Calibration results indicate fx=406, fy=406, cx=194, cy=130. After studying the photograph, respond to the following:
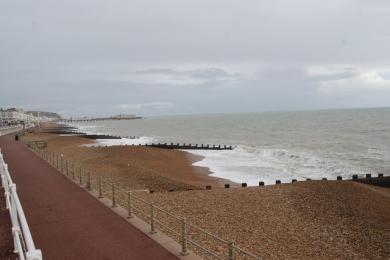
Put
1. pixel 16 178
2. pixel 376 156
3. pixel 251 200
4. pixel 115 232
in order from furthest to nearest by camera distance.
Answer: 1. pixel 376 156
2. pixel 16 178
3. pixel 251 200
4. pixel 115 232

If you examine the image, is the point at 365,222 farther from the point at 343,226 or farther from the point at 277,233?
the point at 277,233

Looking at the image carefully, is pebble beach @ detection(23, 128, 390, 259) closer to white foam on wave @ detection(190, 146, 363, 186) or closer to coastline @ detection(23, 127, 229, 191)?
coastline @ detection(23, 127, 229, 191)

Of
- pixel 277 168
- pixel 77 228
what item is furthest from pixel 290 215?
pixel 277 168

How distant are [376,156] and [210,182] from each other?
24333mm

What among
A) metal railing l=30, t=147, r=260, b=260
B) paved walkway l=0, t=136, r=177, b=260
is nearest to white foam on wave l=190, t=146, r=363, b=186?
metal railing l=30, t=147, r=260, b=260

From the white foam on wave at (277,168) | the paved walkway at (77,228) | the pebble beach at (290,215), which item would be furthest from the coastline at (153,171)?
the paved walkway at (77,228)

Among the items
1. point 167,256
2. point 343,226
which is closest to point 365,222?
point 343,226

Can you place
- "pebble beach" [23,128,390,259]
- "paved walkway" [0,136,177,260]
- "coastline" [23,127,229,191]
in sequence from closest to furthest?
"paved walkway" [0,136,177,260] < "pebble beach" [23,128,390,259] < "coastline" [23,127,229,191]

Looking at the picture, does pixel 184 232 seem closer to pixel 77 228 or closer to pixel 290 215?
pixel 77 228

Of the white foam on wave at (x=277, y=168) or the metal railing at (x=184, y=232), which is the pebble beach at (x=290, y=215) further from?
the white foam on wave at (x=277, y=168)

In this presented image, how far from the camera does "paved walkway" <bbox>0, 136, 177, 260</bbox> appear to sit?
925cm

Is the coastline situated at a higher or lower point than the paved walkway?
lower

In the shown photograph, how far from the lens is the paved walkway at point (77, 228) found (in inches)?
364

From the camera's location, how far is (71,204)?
1414 cm
